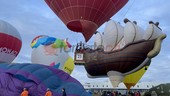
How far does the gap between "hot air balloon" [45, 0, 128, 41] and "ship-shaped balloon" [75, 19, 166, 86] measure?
1.66m

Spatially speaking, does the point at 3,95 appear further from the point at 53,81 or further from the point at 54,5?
the point at 54,5

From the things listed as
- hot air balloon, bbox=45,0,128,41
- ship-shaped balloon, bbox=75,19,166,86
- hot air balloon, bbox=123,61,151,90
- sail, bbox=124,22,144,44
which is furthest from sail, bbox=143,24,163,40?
hot air balloon, bbox=123,61,151,90

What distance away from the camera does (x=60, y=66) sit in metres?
16.8

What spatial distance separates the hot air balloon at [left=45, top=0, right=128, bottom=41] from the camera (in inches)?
604

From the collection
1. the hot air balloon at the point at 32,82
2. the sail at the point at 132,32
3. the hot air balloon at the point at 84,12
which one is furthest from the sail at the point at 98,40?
the hot air balloon at the point at 32,82

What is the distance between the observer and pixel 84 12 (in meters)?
15.4

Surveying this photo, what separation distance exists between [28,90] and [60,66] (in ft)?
20.9

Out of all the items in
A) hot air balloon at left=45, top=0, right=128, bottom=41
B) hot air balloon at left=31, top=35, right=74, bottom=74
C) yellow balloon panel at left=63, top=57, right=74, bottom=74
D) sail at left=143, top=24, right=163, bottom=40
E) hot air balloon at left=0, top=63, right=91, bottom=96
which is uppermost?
hot air balloon at left=45, top=0, right=128, bottom=41

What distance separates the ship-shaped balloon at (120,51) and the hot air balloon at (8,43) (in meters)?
3.95

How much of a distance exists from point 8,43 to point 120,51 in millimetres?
6280

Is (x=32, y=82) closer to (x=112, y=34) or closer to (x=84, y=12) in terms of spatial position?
(x=84, y=12)

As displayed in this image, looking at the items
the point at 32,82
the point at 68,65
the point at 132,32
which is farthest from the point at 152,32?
the point at 32,82

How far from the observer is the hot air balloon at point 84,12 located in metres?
15.3

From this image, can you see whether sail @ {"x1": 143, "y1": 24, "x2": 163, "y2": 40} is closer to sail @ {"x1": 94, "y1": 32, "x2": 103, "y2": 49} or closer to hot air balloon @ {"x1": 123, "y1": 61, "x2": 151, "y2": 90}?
hot air balloon @ {"x1": 123, "y1": 61, "x2": 151, "y2": 90}
